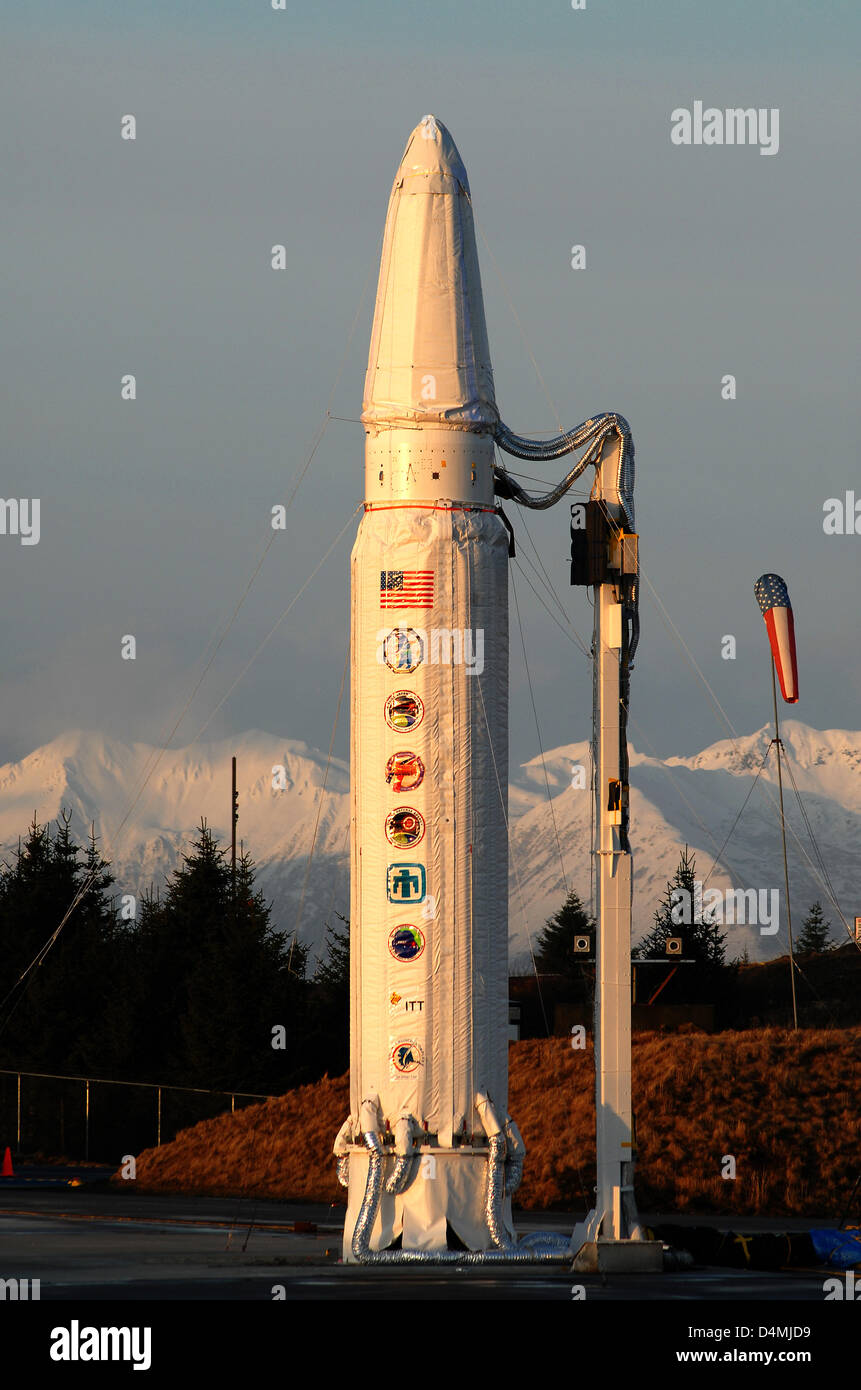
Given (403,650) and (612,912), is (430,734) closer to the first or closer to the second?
(403,650)

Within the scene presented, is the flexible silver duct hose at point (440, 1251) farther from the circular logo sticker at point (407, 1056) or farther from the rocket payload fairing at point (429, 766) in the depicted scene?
the circular logo sticker at point (407, 1056)

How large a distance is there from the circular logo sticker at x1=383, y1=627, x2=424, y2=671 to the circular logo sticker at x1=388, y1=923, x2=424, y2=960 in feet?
13.4

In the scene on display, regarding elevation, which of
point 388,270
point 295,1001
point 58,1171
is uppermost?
point 388,270

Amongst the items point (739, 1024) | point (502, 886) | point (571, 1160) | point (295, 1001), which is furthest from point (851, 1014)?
point (502, 886)

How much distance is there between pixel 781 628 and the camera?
119 ft

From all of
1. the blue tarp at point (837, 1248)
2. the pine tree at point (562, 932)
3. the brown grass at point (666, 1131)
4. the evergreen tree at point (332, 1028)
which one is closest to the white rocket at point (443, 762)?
the blue tarp at point (837, 1248)

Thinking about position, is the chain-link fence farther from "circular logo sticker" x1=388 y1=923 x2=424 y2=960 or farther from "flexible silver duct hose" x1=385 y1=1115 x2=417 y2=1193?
"circular logo sticker" x1=388 y1=923 x2=424 y2=960

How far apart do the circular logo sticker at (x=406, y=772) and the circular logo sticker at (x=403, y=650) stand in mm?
1407

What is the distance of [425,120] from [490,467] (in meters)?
5.97

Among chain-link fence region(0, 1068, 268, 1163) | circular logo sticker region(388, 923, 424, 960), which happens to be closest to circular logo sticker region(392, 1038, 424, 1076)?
circular logo sticker region(388, 923, 424, 960)

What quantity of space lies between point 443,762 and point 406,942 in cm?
289

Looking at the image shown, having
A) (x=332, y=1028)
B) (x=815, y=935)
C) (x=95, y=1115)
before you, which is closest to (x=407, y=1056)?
(x=95, y=1115)

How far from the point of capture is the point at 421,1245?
111 ft

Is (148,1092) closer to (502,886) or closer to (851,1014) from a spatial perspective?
(851,1014)
